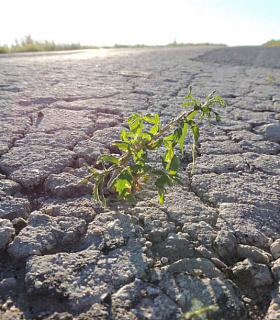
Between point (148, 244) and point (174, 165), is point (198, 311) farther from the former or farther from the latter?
point (174, 165)

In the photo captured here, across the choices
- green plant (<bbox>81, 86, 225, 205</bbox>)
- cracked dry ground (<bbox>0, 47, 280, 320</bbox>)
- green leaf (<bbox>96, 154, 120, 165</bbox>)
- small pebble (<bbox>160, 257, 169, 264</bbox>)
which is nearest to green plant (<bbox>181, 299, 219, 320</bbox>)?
cracked dry ground (<bbox>0, 47, 280, 320</bbox>)

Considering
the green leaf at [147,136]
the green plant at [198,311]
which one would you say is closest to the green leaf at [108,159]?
the green leaf at [147,136]

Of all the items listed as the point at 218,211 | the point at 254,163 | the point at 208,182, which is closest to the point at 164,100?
the point at 254,163

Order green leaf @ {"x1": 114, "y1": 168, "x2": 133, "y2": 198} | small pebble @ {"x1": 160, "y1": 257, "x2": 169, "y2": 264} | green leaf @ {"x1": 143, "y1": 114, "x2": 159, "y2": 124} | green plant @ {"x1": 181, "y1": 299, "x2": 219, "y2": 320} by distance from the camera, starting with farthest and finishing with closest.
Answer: green leaf @ {"x1": 143, "y1": 114, "x2": 159, "y2": 124} < green leaf @ {"x1": 114, "y1": 168, "x2": 133, "y2": 198} < small pebble @ {"x1": 160, "y1": 257, "x2": 169, "y2": 264} < green plant @ {"x1": 181, "y1": 299, "x2": 219, "y2": 320}

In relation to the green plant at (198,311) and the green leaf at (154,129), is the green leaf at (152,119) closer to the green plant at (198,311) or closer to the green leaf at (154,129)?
the green leaf at (154,129)

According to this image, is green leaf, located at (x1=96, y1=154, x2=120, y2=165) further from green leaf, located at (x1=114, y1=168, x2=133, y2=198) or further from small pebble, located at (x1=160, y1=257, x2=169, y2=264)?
small pebble, located at (x1=160, y1=257, x2=169, y2=264)

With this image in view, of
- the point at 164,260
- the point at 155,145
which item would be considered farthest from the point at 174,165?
the point at 164,260

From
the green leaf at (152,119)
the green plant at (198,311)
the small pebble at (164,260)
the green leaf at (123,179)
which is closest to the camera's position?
the green plant at (198,311)

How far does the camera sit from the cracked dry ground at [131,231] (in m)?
1.05

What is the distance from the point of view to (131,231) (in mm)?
1327

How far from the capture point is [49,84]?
370 cm

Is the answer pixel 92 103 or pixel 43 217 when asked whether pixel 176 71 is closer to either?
pixel 92 103

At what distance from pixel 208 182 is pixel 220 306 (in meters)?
0.77

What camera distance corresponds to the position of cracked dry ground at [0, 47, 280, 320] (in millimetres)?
1051
